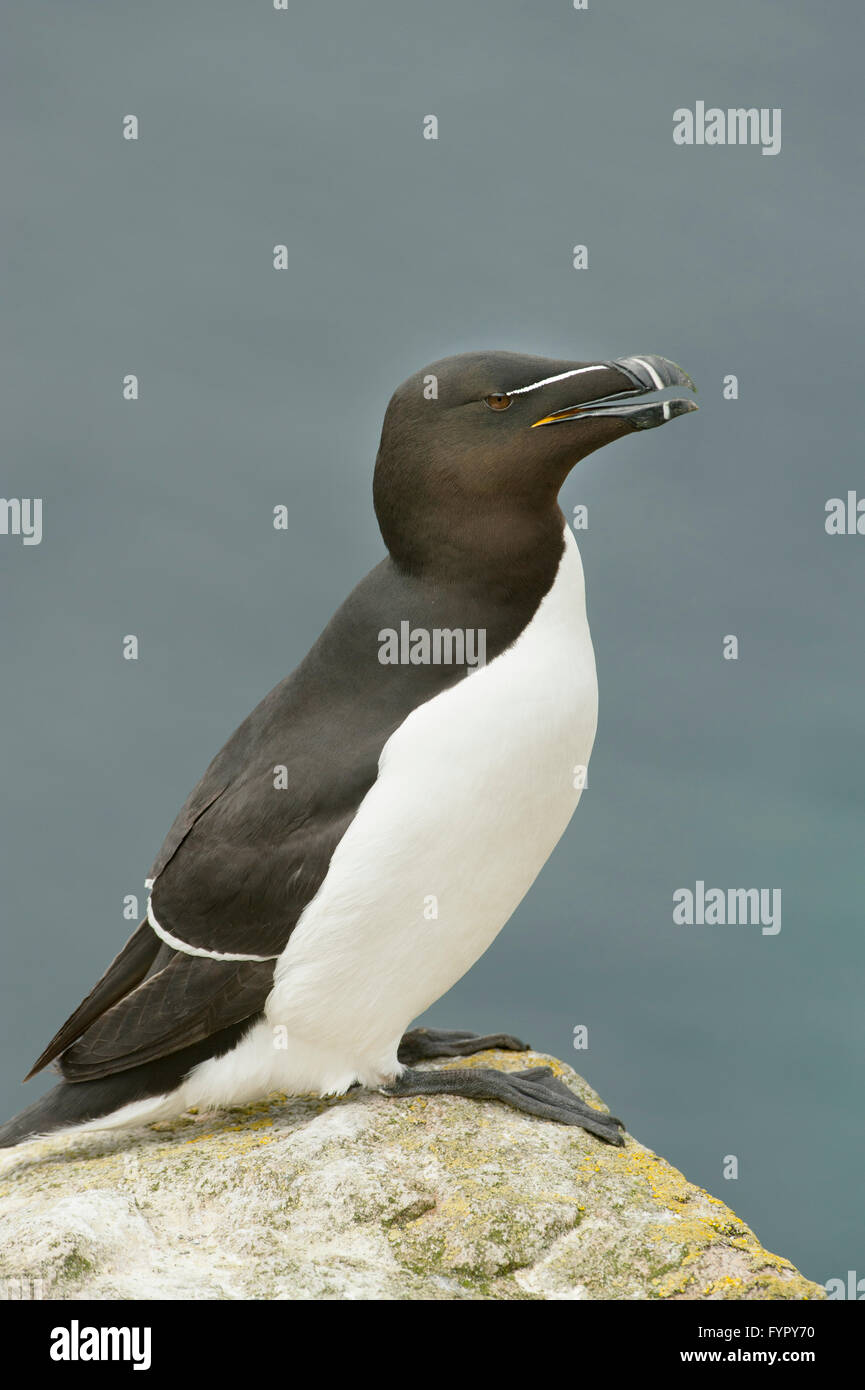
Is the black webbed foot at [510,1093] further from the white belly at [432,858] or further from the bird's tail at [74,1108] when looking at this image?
the bird's tail at [74,1108]

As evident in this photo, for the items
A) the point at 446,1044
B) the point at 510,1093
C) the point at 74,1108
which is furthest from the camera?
the point at 446,1044

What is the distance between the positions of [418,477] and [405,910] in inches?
55.3

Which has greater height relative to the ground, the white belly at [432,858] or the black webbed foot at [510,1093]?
the white belly at [432,858]

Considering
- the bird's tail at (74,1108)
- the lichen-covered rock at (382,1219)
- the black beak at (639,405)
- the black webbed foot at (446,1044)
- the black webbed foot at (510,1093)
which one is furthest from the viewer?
the black webbed foot at (446,1044)

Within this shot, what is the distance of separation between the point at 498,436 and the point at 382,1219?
2483 millimetres

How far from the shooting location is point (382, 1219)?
507 cm

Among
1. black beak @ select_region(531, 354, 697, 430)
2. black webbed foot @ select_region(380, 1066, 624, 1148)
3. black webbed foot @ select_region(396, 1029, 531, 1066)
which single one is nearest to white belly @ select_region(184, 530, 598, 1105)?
black webbed foot @ select_region(380, 1066, 624, 1148)

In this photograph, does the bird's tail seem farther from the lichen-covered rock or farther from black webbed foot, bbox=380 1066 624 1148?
black webbed foot, bbox=380 1066 624 1148

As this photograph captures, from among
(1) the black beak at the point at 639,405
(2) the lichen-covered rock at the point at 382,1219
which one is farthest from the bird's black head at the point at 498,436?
(2) the lichen-covered rock at the point at 382,1219

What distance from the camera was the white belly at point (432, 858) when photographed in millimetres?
5191

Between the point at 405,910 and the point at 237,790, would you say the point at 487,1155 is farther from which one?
the point at 237,790

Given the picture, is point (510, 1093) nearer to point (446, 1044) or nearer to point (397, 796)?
point (446, 1044)

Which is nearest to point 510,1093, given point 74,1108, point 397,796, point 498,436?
point 397,796

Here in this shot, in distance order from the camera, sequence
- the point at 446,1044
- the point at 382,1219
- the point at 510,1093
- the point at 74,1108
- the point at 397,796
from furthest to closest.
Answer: the point at 446,1044 → the point at 510,1093 → the point at 74,1108 → the point at 397,796 → the point at 382,1219
